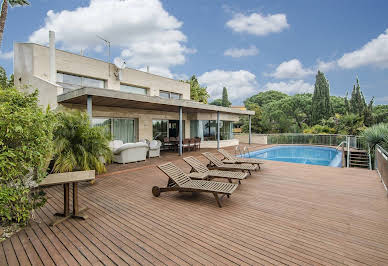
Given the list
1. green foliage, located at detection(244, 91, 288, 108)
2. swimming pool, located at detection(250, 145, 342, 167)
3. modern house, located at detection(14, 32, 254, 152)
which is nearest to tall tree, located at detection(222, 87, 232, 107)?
green foliage, located at detection(244, 91, 288, 108)

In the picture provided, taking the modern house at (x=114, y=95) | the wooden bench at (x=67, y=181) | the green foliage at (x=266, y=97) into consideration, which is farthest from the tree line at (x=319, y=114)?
the wooden bench at (x=67, y=181)

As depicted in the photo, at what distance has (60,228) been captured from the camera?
3.32 meters

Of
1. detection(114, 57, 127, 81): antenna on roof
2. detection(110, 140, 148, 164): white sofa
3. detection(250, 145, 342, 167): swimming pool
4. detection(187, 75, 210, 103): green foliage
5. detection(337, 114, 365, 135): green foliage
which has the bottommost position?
detection(250, 145, 342, 167): swimming pool

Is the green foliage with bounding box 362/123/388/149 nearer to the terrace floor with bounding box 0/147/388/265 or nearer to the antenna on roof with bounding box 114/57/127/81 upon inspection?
the terrace floor with bounding box 0/147/388/265

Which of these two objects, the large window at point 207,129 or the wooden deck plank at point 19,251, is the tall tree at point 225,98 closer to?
the large window at point 207,129

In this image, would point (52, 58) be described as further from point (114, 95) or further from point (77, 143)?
point (77, 143)

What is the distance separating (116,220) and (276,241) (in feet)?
8.69

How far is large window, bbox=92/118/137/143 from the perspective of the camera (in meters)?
11.2

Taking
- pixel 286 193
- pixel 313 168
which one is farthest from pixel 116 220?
pixel 313 168

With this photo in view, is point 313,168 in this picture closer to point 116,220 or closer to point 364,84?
point 116,220

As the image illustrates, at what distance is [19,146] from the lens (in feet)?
8.71

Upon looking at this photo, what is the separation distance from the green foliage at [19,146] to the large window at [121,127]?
8.40m

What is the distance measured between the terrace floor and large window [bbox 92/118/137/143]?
6.12 meters

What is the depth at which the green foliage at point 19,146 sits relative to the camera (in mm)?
2430
